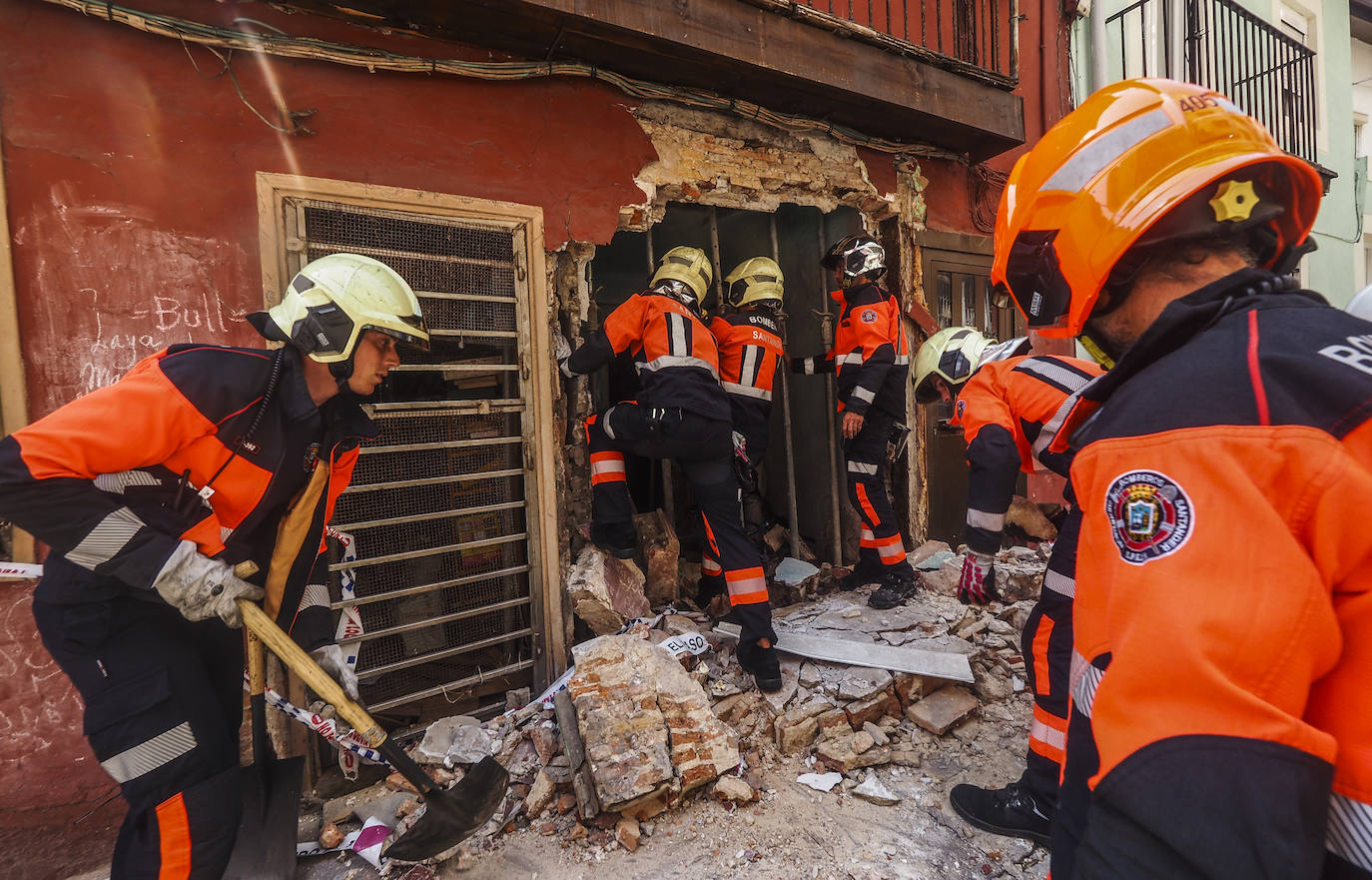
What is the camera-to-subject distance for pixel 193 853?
1688 mm

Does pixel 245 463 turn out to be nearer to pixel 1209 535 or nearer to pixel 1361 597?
pixel 1209 535

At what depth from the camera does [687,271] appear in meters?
3.70

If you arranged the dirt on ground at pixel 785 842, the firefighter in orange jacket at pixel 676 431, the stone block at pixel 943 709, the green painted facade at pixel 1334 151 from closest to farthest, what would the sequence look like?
the dirt on ground at pixel 785 842
the stone block at pixel 943 709
the firefighter in orange jacket at pixel 676 431
the green painted facade at pixel 1334 151

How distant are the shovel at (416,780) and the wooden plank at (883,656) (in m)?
1.66

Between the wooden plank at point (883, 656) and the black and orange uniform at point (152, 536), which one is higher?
the black and orange uniform at point (152, 536)

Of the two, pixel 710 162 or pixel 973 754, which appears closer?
pixel 973 754

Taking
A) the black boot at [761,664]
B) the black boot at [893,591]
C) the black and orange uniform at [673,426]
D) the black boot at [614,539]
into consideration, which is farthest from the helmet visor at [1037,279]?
the black boot at [893,591]

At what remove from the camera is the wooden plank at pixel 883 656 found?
322 centimetres

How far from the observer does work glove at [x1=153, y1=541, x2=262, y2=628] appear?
170 centimetres

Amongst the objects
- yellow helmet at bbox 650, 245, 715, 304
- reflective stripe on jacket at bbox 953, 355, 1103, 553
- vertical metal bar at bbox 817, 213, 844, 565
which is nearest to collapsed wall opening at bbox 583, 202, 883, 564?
vertical metal bar at bbox 817, 213, 844, 565

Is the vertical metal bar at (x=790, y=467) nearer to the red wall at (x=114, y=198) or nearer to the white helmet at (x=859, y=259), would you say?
the white helmet at (x=859, y=259)

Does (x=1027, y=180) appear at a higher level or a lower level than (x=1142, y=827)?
higher

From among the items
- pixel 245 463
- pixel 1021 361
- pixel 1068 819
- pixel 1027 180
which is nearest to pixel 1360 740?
pixel 1068 819

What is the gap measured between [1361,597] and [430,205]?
3503 millimetres
